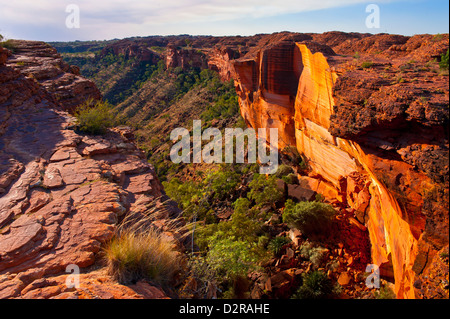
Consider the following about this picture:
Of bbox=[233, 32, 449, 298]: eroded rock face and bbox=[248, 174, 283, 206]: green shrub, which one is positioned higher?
bbox=[233, 32, 449, 298]: eroded rock face

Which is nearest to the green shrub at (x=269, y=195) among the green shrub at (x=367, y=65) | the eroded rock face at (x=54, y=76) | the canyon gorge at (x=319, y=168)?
the canyon gorge at (x=319, y=168)

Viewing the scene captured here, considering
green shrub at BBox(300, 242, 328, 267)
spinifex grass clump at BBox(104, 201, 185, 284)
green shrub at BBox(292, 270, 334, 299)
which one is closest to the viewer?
spinifex grass clump at BBox(104, 201, 185, 284)

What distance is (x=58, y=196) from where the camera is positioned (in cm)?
572

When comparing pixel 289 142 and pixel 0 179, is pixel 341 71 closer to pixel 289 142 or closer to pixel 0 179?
pixel 289 142

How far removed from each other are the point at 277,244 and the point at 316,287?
8.40 ft

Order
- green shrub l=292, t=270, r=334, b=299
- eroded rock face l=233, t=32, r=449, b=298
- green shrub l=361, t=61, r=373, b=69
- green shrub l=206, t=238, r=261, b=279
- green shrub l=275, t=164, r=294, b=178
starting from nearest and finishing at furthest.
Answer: eroded rock face l=233, t=32, r=449, b=298 → green shrub l=206, t=238, r=261, b=279 → green shrub l=361, t=61, r=373, b=69 → green shrub l=292, t=270, r=334, b=299 → green shrub l=275, t=164, r=294, b=178

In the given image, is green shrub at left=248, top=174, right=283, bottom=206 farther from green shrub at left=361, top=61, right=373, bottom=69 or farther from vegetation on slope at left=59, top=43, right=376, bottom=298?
green shrub at left=361, top=61, right=373, bottom=69

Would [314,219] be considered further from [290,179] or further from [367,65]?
[367,65]

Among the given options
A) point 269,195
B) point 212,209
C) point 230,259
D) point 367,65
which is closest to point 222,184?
point 212,209

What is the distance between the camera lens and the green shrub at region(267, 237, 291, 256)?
37.4 feet

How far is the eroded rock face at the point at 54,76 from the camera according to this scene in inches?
524

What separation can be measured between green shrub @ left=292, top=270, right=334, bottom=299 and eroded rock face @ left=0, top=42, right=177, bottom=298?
5888mm

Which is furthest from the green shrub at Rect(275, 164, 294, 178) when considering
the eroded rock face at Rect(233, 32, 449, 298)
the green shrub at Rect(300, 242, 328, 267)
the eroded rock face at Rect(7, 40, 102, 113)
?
the eroded rock face at Rect(7, 40, 102, 113)

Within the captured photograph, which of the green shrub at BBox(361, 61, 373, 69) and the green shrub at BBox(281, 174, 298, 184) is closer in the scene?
the green shrub at BBox(361, 61, 373, 69)
